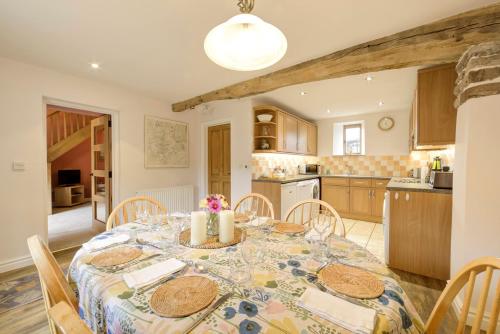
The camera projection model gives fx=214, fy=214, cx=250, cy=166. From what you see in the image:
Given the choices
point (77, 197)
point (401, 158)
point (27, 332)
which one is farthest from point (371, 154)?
point (77, 197)

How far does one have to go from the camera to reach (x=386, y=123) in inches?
178

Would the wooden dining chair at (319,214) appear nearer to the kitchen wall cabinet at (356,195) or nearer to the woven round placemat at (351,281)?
the woven round placemat at (351,281)

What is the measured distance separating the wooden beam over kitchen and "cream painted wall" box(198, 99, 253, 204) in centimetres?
120

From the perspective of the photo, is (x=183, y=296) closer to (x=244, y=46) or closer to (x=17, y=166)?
(x=244, y=46)

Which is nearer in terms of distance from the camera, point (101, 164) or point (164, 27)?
point (164, 27)

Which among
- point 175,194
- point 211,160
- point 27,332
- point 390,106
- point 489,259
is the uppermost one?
point 390,106

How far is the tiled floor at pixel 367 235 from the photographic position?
116 inches

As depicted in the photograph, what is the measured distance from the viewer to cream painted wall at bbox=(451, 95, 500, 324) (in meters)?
1.52

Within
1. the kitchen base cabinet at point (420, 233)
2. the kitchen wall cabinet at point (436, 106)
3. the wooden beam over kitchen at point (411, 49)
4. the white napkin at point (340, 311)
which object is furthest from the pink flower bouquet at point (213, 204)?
the kitchen wall cabinet at point (436, 106)

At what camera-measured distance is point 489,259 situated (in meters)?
0.70

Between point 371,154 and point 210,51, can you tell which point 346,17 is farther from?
point 371,154

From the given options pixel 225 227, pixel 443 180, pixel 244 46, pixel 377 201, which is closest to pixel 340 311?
pixel 225 227

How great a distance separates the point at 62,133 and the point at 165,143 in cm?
374

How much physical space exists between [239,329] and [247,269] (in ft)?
0.92
